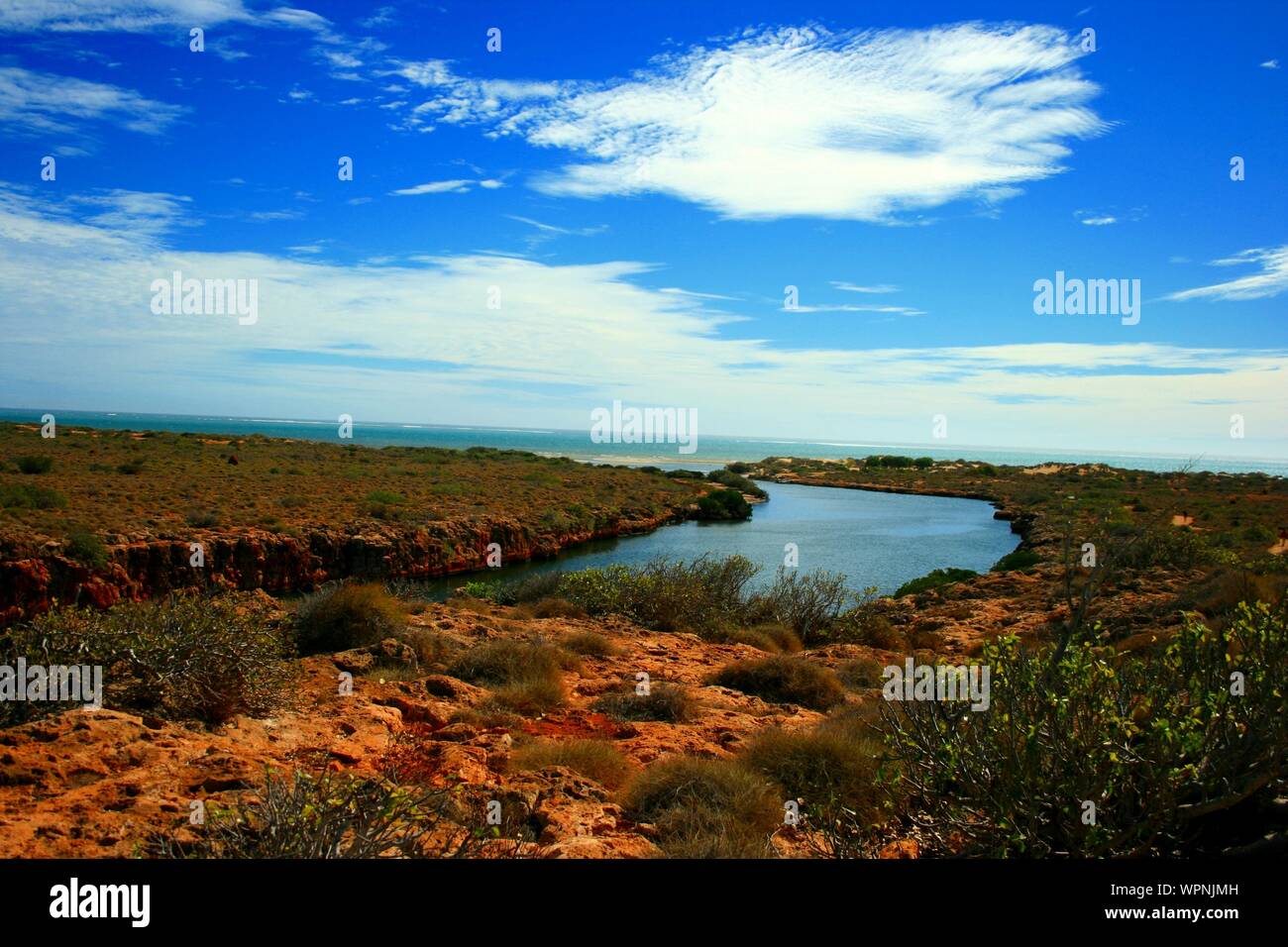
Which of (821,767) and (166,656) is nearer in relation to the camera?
(821,767)

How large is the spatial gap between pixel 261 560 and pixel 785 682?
55.8 feet

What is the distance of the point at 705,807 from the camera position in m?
5.55

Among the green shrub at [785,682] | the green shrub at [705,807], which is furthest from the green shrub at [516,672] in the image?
the green shrub at [705,807]

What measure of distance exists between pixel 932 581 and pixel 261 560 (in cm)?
1987

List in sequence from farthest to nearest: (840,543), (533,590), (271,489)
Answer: (840,543)
(271,489)
(533,590)

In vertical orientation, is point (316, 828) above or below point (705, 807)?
above

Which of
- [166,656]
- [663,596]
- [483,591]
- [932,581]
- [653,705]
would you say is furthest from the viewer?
[932,581]

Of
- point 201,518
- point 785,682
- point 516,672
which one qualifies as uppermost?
point 201,518

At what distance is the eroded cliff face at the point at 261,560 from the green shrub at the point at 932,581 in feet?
47.4

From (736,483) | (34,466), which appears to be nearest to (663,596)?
(34,466)

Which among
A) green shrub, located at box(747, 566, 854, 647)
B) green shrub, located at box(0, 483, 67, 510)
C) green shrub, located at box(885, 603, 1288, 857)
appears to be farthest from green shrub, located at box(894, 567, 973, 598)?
green shrub, located at box(0, 483, 67, 510)

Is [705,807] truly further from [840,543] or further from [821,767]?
[840,543]

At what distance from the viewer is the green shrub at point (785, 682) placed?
1051cm
